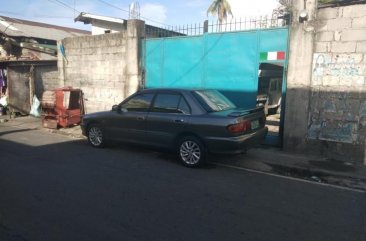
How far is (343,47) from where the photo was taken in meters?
7.54

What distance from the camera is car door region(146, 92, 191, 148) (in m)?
7.15

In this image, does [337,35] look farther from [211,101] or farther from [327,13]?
[211,101]

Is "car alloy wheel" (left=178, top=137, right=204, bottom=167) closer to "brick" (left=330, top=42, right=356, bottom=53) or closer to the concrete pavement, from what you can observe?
the concrete pavement

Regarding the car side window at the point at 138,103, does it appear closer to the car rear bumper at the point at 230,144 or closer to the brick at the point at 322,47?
the car rear bumper at the point at 230,144

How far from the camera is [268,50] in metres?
8.60

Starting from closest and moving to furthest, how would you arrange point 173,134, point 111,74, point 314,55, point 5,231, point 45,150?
point 5,231, point 173,134, point 314,55, point 45,150, point 111,74

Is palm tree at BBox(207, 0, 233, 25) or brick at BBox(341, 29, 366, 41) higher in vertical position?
palm tree at BBox(207, 0, 233, 25)

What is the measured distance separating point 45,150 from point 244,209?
18.3ft

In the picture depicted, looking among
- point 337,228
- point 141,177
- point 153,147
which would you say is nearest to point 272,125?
point 153,147

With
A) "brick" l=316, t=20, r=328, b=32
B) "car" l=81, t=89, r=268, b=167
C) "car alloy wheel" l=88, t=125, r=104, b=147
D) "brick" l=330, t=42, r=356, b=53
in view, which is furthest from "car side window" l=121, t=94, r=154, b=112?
"brick" l=330, t=42, r=356, b=53

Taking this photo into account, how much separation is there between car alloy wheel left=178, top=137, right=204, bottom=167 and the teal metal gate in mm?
2531

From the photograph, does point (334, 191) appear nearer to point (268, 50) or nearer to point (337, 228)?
point (337, 228)

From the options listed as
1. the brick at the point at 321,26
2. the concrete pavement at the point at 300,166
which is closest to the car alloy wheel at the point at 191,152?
the concrete pavement at the point at 300,166

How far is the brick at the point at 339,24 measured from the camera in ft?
24.5
